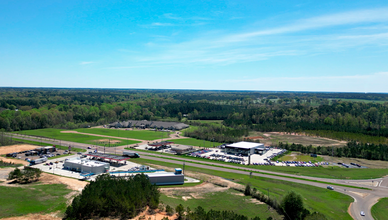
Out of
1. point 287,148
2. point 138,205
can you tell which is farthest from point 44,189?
point 287,148

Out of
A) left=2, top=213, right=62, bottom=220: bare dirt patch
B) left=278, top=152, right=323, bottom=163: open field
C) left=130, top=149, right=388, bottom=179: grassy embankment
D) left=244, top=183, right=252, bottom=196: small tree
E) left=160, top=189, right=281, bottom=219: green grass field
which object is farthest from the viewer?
left=278, top=152, right=323, bottom=163: open field

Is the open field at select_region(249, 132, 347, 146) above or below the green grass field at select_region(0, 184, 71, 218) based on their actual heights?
below

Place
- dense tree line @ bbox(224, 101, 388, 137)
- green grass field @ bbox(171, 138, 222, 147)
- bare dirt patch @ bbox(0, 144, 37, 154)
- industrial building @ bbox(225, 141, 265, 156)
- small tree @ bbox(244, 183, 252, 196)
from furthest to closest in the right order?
dense tree line @ bbox(224, 101, 388, 137)
green grass field @ bbox(171, 138, 222, 147)
industrial building @ bbox(225, 141, 265, 156)
bare dirt patch @ bbox(0, 144, 37, 154)
small tree @ bbox(244, 183, 252, 196)

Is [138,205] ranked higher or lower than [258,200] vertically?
higher

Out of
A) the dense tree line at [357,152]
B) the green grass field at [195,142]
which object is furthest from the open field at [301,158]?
the green grass field at [195,142]

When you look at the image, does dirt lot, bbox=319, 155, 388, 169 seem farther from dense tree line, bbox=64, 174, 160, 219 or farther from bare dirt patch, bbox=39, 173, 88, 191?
bare dirt patch, bbox=39, 173, 88, 191

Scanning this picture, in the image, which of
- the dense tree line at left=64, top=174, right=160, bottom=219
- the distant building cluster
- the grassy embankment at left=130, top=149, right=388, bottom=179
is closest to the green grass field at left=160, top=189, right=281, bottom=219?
the dense tree line at left=64, top=174, right=160, bottom=219

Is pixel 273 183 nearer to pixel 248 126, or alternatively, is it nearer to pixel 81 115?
pixel 248 126

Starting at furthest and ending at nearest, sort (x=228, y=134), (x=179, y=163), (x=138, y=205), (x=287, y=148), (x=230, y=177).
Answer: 1. (x=228, y=134)
2. (x=287, y=148)
3. (x=179, y=163)
4. (x=230, y=177)
5. (x=138, y=205)
